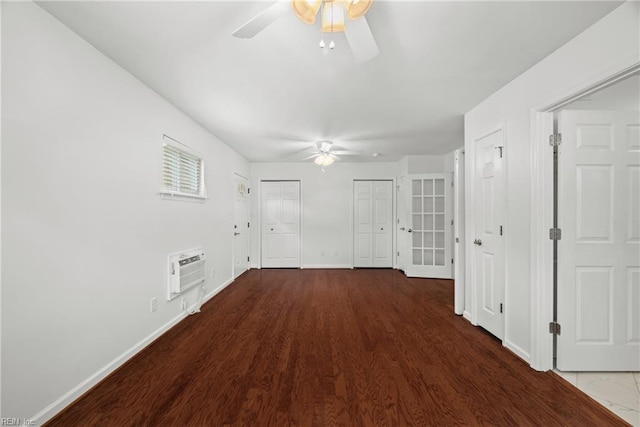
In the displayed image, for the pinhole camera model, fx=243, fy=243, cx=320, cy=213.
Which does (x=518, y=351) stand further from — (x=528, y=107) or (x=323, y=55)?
(x=323, y=55)

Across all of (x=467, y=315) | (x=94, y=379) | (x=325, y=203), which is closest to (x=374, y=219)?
(x=325, y=203)

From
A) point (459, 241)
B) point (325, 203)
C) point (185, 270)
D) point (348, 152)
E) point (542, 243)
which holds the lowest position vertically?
point (185, 270)

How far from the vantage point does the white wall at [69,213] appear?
1.32 metres

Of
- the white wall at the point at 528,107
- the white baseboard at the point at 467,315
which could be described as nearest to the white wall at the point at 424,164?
the white wall at the point at 528,107

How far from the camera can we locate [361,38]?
1.37 m

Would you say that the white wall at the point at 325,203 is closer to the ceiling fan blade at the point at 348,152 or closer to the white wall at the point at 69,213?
the ceiling fan blade at the point at 348,152

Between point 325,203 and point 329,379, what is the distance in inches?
163

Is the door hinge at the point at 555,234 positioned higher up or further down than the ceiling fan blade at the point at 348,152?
further down

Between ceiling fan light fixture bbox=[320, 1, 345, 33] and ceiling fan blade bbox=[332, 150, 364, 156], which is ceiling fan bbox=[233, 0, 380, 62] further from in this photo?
ceiling fan blade bbox=[332, 150, 364, 156]

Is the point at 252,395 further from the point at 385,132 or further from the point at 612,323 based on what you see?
the point at 385,132

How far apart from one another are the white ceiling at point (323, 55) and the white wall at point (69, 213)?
0.28 meters

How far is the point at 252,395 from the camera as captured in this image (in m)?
1.68

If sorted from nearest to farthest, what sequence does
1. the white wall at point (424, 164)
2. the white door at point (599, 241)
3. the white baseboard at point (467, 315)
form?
1. the white door at point (599, 241)
2. the white baseboard at point (467, 315)
3. the white wall at point (424, 164)

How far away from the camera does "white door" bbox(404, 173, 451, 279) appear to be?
15.8ft
